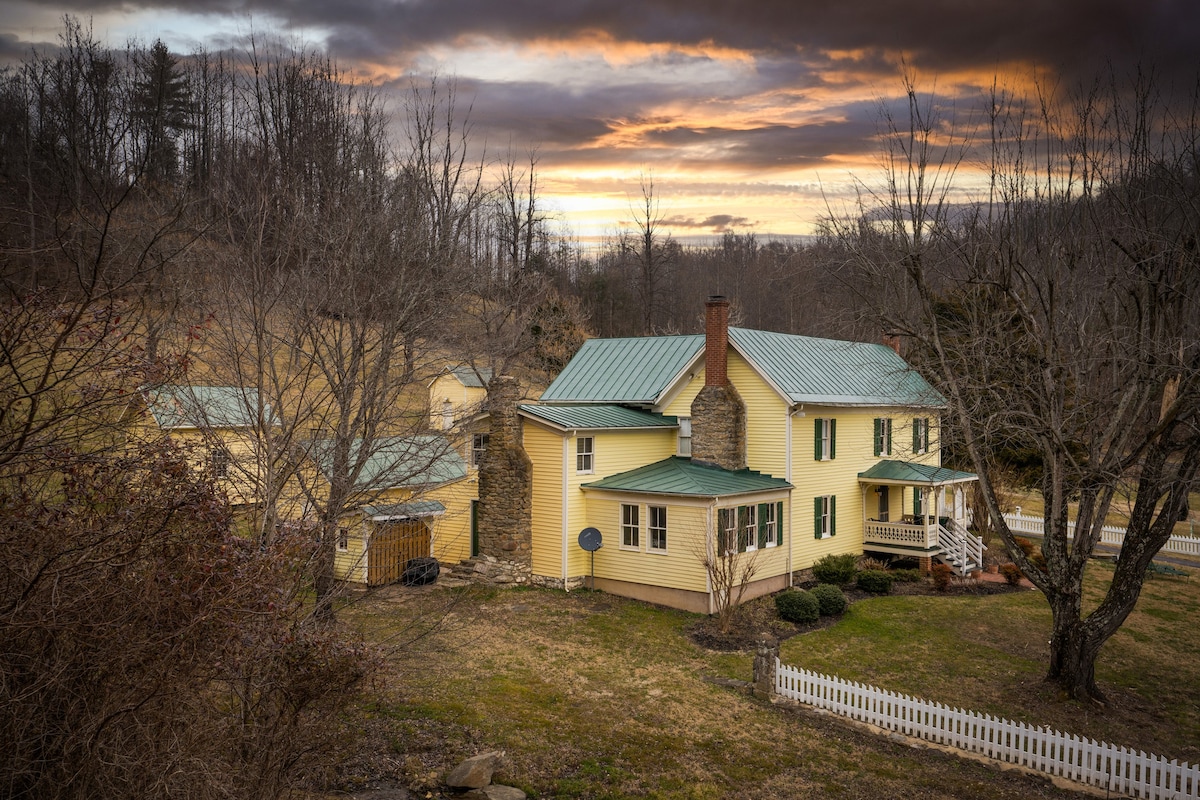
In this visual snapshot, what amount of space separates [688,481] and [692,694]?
7.89 meters

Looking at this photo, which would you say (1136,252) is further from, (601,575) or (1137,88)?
(601,575)

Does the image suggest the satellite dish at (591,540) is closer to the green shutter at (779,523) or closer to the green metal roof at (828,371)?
A: the green shutter at (779,523)

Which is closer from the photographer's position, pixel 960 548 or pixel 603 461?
pixel 603 461

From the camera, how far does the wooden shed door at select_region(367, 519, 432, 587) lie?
21.9 meters

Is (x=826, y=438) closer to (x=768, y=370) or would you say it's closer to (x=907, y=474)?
(x=768, y=370)

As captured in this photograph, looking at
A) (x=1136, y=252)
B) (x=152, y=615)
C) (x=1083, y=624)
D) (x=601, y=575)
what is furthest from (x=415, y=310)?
(x=1083, y=624)

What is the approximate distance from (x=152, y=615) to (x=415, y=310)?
29.6ft

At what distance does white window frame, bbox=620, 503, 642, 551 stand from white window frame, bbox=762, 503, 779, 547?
372 cm

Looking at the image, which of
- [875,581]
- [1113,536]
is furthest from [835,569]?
[1113,536]

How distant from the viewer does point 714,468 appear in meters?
24.2

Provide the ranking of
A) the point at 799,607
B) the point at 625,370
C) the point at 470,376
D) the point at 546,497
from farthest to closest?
the point at 470,376 → the point at 625,370 → the point at 546,497 → the point at 799,607

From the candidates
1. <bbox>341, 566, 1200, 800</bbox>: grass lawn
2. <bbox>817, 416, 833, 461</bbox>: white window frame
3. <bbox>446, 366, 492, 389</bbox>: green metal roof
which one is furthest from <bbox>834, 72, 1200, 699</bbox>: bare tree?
<bbox>446, 366, 492, 389</bbox>: green metal roof

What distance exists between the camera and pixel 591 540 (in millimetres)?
22812

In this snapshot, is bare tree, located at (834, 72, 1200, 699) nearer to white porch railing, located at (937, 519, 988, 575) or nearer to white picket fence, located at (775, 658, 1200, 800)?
white picket fence, located at (775, 658, 1200, 800)
